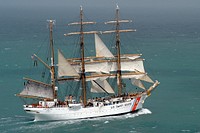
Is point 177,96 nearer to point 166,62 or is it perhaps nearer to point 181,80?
point 181,80

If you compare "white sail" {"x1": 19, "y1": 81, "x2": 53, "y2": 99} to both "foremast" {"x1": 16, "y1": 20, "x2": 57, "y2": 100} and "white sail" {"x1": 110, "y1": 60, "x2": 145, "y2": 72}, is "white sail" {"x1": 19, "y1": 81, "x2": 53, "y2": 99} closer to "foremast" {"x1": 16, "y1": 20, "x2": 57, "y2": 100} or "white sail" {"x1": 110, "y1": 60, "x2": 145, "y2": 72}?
"foremast" {"x1": 16, "y1": 20, "x2": 57, "y2": 100}

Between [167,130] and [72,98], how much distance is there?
18628 mm

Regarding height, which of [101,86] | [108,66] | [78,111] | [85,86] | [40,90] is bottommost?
[78,111]

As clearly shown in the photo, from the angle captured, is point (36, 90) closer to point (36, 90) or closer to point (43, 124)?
point (36, 90)

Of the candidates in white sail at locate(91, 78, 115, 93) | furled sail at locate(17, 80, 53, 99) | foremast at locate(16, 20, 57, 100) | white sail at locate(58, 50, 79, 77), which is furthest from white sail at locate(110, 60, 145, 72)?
furled sail at locate(17, 80, 53, 99)

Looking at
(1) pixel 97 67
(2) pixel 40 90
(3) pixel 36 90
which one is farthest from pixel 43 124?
(1) pixel 97 67

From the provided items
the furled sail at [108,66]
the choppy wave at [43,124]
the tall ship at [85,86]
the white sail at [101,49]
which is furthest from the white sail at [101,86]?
the choppy wave at [43,124]

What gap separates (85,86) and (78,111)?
5.12 meters

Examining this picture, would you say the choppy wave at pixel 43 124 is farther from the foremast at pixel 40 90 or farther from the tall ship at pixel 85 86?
the foremast at pixel 40 90

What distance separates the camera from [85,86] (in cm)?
9625

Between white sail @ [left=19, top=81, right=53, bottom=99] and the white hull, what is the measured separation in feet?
8.41

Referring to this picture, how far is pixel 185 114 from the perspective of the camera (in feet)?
312

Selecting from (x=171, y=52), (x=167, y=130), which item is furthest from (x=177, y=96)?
(x=171, y=52)

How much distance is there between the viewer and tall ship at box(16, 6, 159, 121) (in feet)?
305
